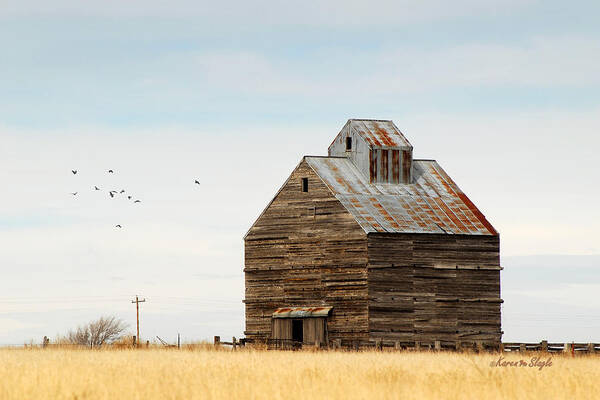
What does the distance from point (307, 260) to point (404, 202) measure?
5.25 m

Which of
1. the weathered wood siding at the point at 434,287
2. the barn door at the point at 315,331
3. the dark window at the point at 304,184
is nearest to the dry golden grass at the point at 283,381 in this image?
the weathered wood siding at the point at 434,287

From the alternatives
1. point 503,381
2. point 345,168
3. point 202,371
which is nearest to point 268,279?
point 345,168

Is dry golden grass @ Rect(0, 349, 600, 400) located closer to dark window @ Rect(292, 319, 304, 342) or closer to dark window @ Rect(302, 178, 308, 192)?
dark window @ Rect(292, 319, 304, 342)

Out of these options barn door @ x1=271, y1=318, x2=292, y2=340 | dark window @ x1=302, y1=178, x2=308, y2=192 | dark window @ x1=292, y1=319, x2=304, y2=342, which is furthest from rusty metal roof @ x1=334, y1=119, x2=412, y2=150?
barn door @ x1=271, y1=318, x2=292, y2=340

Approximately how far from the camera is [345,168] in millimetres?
48594

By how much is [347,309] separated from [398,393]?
24.6m

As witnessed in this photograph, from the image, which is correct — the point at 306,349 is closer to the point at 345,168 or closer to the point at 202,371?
the point at 345,168

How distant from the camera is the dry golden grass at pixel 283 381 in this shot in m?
19.5

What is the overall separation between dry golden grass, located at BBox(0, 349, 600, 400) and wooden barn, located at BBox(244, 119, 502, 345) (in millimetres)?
15752

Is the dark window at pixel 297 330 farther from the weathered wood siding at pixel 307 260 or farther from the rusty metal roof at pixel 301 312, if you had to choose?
the weathered wood siding at pixel 307 260

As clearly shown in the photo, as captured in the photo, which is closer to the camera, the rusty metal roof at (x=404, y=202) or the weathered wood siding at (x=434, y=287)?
the weathered wood siding at (x=434, y=287)

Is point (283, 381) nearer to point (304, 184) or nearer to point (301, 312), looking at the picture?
point (301, 312)

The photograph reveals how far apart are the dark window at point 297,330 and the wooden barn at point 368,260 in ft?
0.14

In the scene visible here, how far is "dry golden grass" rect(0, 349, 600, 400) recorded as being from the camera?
19453 mm
